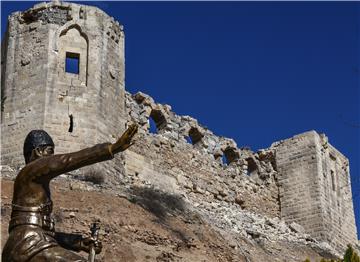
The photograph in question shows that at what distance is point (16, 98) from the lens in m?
22.4

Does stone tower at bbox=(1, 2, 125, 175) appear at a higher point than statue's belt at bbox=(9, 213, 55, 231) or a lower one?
higher

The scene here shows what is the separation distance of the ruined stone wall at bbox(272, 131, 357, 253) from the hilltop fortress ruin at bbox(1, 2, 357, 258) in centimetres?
4

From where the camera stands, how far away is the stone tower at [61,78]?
2170 cm

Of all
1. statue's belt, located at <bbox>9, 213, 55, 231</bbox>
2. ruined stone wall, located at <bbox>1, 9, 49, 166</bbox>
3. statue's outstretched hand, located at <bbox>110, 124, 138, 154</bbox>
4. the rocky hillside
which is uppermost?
ruined stone wall, located at <bbox>1, 9, 49, 166</bbox>

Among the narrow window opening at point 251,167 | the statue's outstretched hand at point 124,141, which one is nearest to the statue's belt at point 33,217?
the statue's outstretched hand at point 124,141

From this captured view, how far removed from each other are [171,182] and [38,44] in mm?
6375

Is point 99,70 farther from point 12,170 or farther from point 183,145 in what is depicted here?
point 183,145

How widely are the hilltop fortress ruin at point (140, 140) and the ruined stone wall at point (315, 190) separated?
4cm

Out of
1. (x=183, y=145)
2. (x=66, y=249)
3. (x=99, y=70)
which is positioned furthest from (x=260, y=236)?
(x=66, y=249)

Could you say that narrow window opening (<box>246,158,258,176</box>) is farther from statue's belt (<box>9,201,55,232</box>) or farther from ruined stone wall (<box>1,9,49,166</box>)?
statue's belt (<box>9,201,55,232</box>)

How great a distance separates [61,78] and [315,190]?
12.0 m

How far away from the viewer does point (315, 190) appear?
30734 mm

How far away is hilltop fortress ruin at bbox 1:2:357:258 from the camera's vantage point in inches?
866

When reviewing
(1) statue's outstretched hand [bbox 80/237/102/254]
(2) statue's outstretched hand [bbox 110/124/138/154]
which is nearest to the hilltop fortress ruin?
(1) statue's outstretched hand [bbox 80/237/102/254]
